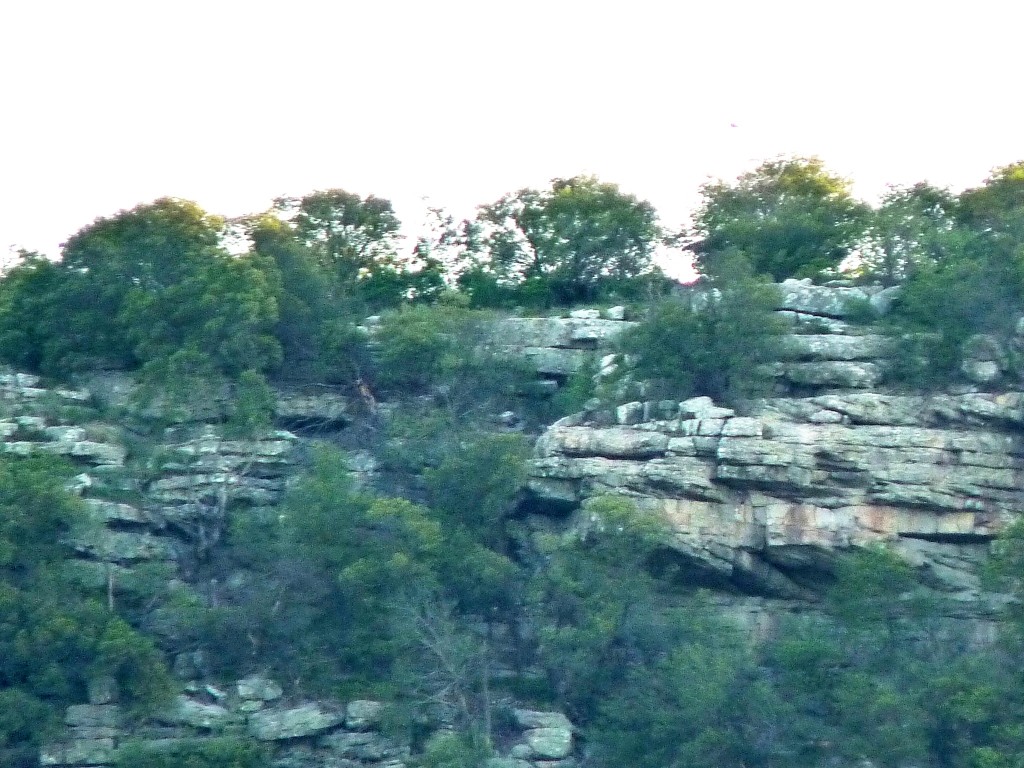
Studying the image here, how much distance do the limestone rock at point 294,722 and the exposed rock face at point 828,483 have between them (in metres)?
6.33

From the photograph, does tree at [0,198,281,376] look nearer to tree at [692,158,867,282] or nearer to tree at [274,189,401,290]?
tree at [274,189,401,290]

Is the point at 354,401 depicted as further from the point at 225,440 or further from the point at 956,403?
the point at 956,403

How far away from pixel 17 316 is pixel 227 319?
5471 millimetres

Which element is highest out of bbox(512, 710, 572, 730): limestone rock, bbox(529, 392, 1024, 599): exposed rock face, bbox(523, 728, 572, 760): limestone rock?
bbox(529, 392, 1024, 599): exposed rock face

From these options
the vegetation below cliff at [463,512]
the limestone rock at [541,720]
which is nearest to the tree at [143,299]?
the vegetation below cliff at [463,512]

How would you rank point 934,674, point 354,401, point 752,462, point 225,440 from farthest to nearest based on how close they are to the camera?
point 354,401 < point 225,440 < point 752,462 < point 934,674

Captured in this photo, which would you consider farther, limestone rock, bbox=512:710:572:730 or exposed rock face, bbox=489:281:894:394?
exposed rock face, bbox=489:281:894:394

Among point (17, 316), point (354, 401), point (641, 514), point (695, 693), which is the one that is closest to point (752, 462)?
point (641, 514)

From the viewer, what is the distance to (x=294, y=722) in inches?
1240

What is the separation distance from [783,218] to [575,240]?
16.1ft

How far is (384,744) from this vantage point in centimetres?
3131

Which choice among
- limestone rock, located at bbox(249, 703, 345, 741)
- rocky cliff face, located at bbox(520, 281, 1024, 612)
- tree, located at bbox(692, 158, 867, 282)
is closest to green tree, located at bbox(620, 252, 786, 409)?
rocky cliff face, located at bbox(520, 281, 1024, 612)

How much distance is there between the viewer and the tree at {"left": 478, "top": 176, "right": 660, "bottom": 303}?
141 feet

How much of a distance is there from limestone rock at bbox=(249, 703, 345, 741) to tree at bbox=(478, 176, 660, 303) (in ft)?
46.6
